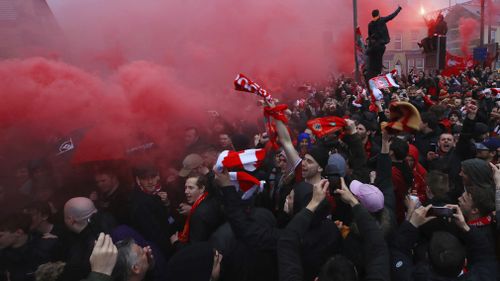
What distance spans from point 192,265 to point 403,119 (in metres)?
2.85

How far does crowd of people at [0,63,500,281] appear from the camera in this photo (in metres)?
2.49

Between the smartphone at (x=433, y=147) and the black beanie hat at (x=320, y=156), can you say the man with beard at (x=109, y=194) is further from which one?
the smartphone at (x=433, y=147)

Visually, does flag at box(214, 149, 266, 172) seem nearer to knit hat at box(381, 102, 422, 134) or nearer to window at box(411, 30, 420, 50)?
knit hat at box(381, 102, 422, 134)

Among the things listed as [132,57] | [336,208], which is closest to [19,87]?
[132,57]

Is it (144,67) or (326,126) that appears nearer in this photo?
(326,126)

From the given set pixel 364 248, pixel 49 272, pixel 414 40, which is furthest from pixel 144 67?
pixel 414 40

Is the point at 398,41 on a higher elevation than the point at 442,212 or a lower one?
lower

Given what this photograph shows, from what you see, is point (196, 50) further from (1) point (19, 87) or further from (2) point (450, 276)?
(2) point (450, 276)

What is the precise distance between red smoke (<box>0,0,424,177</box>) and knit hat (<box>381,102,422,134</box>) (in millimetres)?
3200

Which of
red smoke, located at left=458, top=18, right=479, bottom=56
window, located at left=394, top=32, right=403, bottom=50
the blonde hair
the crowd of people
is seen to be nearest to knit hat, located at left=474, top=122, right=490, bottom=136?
the crowd of people

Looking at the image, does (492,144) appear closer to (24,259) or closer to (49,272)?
(49,272)

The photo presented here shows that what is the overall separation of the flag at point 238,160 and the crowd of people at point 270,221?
0.06 feet

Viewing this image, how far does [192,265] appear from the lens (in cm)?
239

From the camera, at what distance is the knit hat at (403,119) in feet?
13.4
